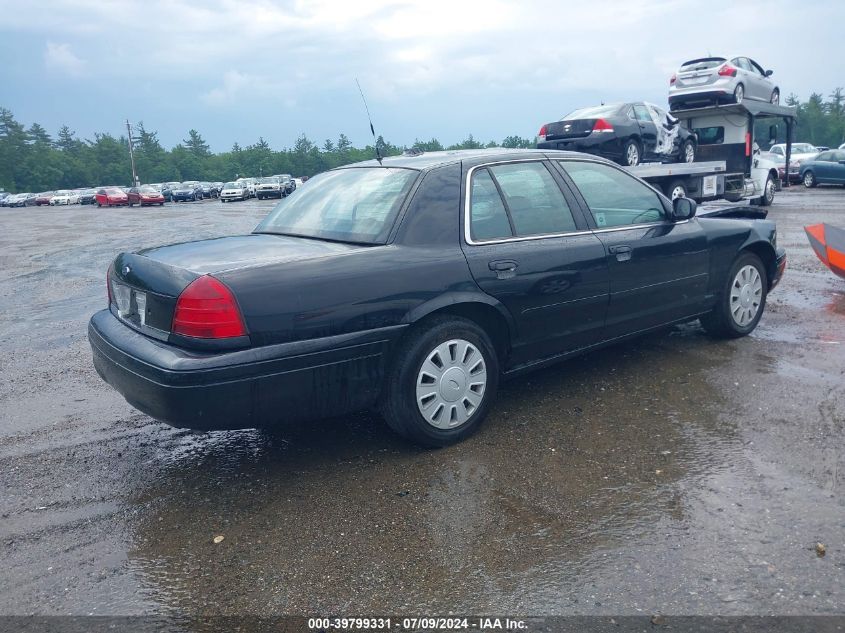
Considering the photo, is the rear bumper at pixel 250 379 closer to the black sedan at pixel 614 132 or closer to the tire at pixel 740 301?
the tire at pixel 740 301

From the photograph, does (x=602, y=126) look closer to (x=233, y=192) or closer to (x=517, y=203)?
(x=517, y=203)

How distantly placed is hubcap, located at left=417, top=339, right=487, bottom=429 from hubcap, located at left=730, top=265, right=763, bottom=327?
104 inches

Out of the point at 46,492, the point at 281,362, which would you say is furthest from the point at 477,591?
the point at 46,492

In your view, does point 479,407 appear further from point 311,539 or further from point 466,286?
point 311,539

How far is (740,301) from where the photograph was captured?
587 centimetres

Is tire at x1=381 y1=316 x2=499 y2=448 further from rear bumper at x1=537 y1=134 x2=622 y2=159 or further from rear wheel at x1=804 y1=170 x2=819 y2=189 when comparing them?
rear wheel at x1=804 y1=170 x2=819 y2=189

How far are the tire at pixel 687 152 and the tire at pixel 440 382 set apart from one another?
13621mm

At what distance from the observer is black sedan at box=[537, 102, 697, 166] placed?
13.6 metres

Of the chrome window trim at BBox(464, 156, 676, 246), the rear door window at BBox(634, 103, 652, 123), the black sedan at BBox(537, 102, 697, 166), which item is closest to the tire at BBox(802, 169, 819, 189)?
the black sedan at BBox(537, 102, 697, 166)

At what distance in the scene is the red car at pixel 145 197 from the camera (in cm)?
5219

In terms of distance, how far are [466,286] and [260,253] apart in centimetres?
111

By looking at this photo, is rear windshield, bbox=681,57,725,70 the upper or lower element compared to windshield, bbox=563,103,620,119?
upper

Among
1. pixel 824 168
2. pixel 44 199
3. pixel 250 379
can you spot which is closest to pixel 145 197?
pixel 44 199

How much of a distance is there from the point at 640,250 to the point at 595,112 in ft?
31.7
